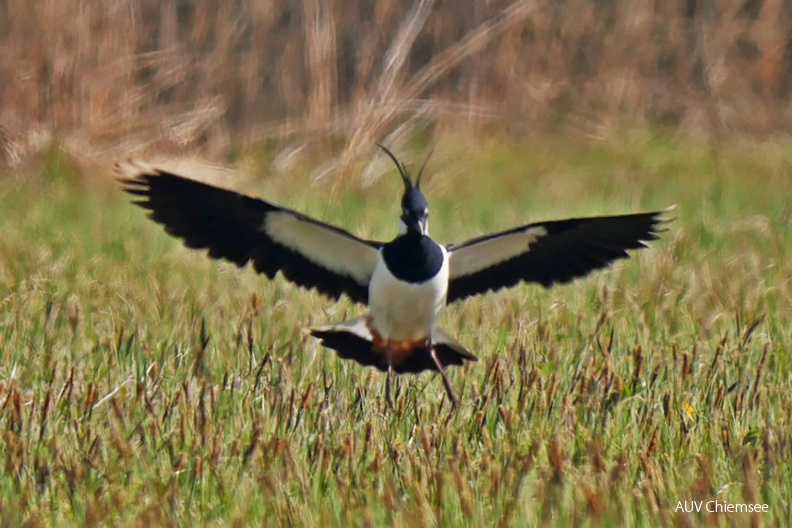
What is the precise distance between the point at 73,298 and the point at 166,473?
Answer: 176cm

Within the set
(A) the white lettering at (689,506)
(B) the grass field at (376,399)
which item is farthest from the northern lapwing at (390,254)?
(A) the white lettering at (689,506)

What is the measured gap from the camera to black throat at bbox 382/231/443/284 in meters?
4.45

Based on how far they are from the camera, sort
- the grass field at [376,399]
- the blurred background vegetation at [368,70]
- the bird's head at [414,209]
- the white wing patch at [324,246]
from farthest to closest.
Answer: the blurred background vegetation at [368,70]
the white wing patch at [324,246]
the bird's head at [414,209]
the grass field at [376,399]

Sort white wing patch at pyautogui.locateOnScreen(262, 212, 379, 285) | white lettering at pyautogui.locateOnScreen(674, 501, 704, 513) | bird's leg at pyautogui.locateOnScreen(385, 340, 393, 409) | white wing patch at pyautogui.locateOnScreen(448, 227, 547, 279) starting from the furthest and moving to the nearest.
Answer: white wing patch at pyautogui.locateOnScreen(448, 227, 547, 279) → white wing patch at pyautogui.locateOnScreen(262, 212, 379, 285) → bird's leg at pyautogui.locateOnScreen(385, 340, 393, 409) → white lettering at pyautogui.locateOnScreen(674, 501, 704, 513)

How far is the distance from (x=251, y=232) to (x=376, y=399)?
0.72 m

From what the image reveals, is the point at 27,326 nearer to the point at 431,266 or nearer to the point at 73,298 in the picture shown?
the point at 73,298

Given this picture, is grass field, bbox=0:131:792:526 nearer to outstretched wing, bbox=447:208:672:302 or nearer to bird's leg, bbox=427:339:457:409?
bird's leg, bbox=427:339:457:409

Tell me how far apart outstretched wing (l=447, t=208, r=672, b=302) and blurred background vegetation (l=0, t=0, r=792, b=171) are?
9.82 ft

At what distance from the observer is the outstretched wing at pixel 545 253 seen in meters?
4.64

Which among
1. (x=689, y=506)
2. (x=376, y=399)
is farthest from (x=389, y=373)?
(x=689, y=506)

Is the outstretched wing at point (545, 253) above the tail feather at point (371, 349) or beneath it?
above

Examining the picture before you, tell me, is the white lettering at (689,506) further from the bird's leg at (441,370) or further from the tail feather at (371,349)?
the tail feather at (371,349)

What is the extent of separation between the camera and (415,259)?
4.45 metres

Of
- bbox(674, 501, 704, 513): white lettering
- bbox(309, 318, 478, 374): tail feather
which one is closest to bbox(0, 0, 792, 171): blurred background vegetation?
bbox(309, 318, 478, 374): tail feather
